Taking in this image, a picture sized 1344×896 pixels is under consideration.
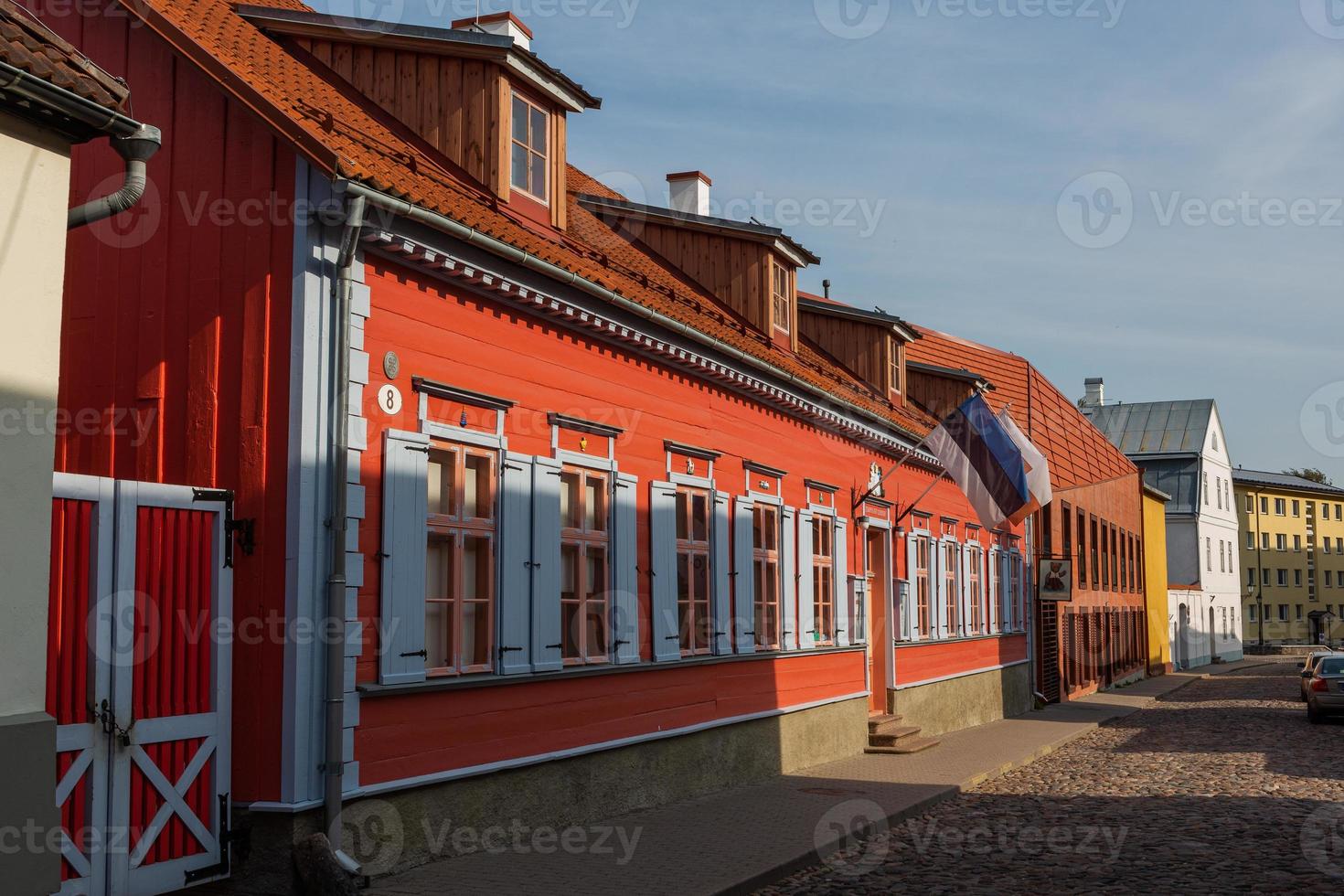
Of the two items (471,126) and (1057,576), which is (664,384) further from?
(1057,576)

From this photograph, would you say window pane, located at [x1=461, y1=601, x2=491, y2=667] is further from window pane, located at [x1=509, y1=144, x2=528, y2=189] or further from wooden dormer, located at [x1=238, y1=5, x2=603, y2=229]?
window pane, located at [x1=509, y1=144, x2=528, y2=189]

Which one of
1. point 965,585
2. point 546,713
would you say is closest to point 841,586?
point 965,585

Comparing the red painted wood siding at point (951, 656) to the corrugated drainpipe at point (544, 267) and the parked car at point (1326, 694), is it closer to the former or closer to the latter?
the parked car at point (1326, 694)

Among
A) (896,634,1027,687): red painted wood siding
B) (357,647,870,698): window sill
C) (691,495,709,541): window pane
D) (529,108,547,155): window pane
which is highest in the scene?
(529,108,547,155): window pane

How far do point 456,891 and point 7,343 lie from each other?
4.35m

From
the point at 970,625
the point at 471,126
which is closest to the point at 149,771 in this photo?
the point at 471,126

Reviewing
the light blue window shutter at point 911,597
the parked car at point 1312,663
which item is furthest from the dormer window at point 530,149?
the parked car at point 1312,663

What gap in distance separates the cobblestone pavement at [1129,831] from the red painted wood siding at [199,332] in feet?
13.8

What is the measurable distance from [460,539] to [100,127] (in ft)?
14.0

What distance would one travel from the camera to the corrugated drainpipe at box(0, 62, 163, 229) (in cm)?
643

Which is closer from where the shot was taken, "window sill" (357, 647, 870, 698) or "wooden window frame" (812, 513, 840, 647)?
"window sill" (357, 647, 870, 698)

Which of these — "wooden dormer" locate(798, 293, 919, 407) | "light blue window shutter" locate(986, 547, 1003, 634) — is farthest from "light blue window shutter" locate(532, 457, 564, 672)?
"light blue window shutter" locate(986, 547, 1003, 634)

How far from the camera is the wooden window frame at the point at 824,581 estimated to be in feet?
60.3

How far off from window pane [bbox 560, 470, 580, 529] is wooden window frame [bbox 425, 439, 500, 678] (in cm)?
129
